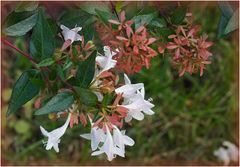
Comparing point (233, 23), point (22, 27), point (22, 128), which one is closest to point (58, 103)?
point (22, 27)

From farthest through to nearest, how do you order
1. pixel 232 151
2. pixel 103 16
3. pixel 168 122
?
pixel 168 122
pixel 232 151
pixel 103 16

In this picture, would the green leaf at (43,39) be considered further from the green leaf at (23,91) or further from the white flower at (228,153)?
the white flower at (228,153)

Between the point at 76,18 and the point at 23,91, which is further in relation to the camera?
the point at 76,18

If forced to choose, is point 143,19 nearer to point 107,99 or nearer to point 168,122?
point 107,99

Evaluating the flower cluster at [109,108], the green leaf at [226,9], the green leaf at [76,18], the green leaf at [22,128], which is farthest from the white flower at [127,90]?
the green leaf at [22,128]

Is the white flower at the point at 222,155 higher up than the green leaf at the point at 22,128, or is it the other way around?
the green leaf at the point at 22,128

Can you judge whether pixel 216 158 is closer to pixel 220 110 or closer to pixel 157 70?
pixel 220 110

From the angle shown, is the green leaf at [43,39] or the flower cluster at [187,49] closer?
the green leaf at [43,39]
